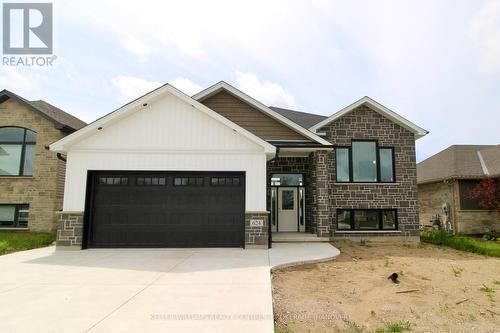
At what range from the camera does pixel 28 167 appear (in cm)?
1518

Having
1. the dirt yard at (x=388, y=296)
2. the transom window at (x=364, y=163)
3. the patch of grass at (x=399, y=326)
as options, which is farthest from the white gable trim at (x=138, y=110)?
the patch of grass at (x=399, y=326)

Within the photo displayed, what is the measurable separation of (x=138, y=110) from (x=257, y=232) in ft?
20.0

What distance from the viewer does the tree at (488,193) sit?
1560 cm

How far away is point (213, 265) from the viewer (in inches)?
314

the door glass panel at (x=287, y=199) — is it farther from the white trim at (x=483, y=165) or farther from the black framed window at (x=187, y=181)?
the white trim at (x=483, y=165)

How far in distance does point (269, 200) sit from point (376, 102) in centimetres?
667

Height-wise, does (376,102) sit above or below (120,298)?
above

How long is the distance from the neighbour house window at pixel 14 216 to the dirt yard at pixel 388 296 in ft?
44.9

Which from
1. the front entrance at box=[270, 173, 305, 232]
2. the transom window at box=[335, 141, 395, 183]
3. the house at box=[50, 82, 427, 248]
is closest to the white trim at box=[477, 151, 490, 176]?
the transom window at box=[335, 141, 395, 183]

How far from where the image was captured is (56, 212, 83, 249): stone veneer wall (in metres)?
10.5

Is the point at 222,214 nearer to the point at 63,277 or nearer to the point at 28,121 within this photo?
the point at 63,277

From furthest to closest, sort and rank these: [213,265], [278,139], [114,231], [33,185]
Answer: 1. [33,185]
2. [278,139]
3. [114,231]
4. [213,265]

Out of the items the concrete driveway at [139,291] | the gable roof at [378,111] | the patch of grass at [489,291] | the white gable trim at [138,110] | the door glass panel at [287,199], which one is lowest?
the patch of grass at [489,291]

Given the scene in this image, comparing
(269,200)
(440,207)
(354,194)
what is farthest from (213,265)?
(440,207)
